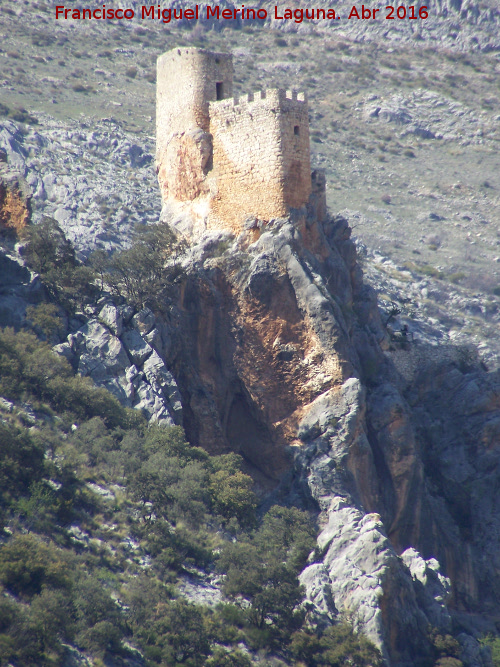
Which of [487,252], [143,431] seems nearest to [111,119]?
[487,252]

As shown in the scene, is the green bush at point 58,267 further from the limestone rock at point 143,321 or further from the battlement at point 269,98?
the battlement at point 269,98

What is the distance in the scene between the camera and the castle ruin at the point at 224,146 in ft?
114

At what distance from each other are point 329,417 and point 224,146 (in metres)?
11.0

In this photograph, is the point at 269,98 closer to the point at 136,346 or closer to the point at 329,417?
the point at 136,346

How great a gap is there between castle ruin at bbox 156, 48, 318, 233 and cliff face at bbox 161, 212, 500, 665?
113 cm

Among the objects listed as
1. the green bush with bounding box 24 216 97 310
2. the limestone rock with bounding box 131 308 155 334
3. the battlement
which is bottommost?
the limestone rock with bounding box 131 308 155 334

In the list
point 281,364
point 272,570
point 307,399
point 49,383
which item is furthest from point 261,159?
point 272,570

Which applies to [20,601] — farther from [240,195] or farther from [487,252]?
[487,252]

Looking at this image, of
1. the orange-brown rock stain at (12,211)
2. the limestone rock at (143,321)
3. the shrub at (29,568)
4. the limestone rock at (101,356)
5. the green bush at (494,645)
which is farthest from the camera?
the orange-brown rock stain at (12,211)

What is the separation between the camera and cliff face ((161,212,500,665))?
106 feet

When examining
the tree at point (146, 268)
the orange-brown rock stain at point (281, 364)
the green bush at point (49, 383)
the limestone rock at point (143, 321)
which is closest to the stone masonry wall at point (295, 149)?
the orange-brown rock stain at point (281, 364)

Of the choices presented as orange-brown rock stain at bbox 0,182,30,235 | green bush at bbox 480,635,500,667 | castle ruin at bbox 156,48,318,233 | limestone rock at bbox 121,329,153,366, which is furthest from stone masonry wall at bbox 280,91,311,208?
green bush at bbox 480,635,500,667

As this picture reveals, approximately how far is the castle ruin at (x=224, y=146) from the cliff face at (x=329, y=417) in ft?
3.70

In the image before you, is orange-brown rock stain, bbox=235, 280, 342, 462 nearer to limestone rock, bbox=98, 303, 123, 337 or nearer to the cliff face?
the cliff face
